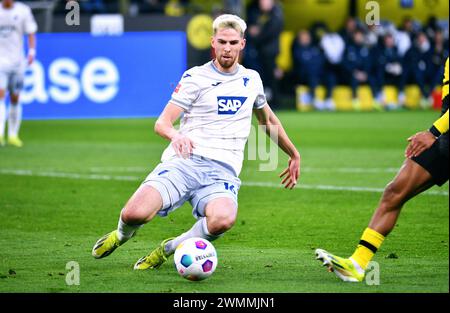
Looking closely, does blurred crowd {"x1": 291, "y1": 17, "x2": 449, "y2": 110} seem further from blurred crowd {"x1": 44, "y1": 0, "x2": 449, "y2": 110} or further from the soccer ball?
the soccer ball

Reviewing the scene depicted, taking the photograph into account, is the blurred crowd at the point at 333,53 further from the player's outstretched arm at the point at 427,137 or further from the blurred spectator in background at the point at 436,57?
the player's outstretched arm at the point at 427,137

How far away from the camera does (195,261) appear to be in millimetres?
7500

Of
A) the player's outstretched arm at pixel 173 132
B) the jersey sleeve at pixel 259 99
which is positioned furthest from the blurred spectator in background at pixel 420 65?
the player's outstretched arm at pixel 173 132

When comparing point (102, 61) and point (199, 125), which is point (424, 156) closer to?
point (199, 125)

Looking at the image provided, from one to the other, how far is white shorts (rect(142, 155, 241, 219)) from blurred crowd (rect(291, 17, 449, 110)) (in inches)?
792

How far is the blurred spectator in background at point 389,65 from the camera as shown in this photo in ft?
96.6

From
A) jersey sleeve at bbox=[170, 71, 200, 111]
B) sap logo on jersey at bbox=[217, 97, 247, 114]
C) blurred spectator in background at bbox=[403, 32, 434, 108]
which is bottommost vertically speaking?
blurred spectator in background at bbox=[403, 32, 434, 108]

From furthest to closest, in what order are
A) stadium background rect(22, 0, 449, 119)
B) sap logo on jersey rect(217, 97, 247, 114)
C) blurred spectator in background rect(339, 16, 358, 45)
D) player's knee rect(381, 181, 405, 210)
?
1. blurred spectator in background rect(339, 16, 358, 45)
2. stadium background rect(22, 0, 449, 119)
3. sap logo on jersey rect(217, 97, 247, 114)
4. player's knee rect(381, 181, 405, 210)

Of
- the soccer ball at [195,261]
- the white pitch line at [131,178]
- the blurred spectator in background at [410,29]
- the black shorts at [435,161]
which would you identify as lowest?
the blurred spectator in background at [410,29]

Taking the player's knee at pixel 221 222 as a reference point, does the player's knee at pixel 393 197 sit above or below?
above

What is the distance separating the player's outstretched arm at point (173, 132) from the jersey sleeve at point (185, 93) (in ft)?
0.13

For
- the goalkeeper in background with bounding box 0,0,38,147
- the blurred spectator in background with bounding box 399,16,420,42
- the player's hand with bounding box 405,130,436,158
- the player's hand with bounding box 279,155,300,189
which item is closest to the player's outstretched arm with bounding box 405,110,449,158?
the player's hand with bounding box 405,130,436,158

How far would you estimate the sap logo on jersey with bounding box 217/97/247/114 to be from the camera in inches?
316

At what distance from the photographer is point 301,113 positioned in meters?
26.6
